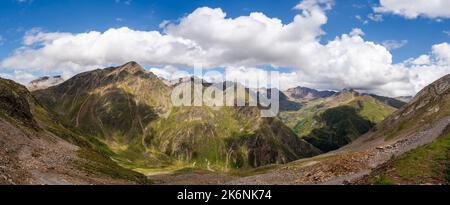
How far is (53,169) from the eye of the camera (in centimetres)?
5631

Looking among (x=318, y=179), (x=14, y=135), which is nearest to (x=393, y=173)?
(x=318, y=179)

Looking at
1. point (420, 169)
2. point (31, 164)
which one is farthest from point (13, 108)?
point (420, 169)

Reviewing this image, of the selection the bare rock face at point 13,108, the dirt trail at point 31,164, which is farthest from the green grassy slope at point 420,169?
the bare rock face at point 13,108

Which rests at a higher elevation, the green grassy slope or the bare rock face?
the bare rock face

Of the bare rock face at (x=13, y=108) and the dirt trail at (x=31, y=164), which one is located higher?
the bare rock face at (x=13, y=108)

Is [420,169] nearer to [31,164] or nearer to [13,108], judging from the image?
[31,164]

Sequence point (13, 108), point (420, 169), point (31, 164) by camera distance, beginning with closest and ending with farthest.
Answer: point (420, 169) → point (31, 164) → point (13, 108)

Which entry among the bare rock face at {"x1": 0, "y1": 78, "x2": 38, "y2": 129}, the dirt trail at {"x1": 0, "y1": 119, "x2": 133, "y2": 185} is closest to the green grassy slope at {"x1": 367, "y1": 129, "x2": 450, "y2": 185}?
the dirt trail at {"x1": 0, "y1": 119, "x2": 133, "y2": 185}

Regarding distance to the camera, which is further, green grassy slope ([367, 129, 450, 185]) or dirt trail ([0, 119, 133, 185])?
dirt trail ([0, 119, 133, 185])

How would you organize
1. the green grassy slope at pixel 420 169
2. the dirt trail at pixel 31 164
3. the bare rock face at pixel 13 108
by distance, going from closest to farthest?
the green grassy slope at pixel 420 169
the dirt trail at pixel 31 164
the bare rock face at pixel 13 108

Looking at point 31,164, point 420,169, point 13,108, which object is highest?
point 13,108

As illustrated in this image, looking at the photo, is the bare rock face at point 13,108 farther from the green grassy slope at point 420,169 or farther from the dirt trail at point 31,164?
the green grassy slope at point 420,169

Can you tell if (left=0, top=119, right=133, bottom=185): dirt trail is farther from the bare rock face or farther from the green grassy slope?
the green grassy slope
